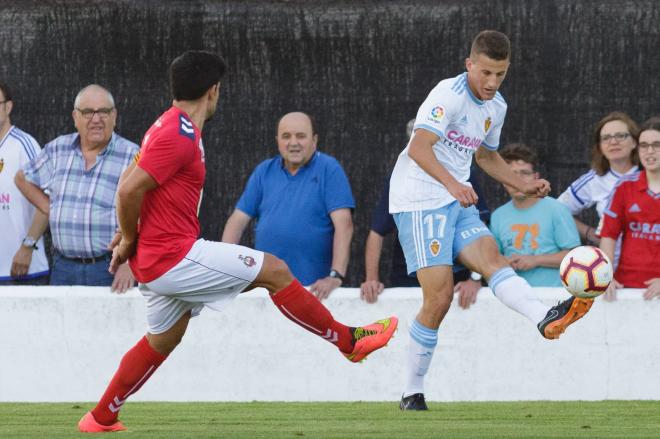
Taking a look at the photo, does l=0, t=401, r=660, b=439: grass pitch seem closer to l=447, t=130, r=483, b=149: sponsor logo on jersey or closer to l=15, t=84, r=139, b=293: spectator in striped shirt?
l=15, t=84, r=139, b=293: spectator in striped shirt

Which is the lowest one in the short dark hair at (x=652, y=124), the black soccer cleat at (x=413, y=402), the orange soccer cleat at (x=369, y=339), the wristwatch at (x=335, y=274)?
the black soccer cleat at (x=413, y=402)

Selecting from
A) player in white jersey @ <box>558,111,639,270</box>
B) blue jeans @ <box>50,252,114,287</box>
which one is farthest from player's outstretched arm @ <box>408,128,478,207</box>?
blue jeans @ <box>50,252,114,287</box>

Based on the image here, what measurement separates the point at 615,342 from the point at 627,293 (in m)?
0.34

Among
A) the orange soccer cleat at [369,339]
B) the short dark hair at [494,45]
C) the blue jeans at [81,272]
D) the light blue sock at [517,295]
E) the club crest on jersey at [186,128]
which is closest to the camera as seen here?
the club crest on jersey at [186,128]

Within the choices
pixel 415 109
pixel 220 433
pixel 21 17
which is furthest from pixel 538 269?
pixel 21 17

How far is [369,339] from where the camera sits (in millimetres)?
7074

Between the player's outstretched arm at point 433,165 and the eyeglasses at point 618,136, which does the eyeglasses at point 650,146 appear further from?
the player's outstretched arm at point 433,165

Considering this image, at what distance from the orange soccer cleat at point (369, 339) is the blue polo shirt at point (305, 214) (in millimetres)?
2266

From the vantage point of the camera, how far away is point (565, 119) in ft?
32.3

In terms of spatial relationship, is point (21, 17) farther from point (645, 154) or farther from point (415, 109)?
point (645, 154)

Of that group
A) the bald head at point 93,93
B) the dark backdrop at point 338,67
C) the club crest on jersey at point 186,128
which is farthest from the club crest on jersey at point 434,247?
the bald head at point 93,93

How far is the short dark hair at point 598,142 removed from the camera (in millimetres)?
9492

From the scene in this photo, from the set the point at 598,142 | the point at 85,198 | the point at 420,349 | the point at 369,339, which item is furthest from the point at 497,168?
the point at 85,198

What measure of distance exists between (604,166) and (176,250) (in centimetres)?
402
